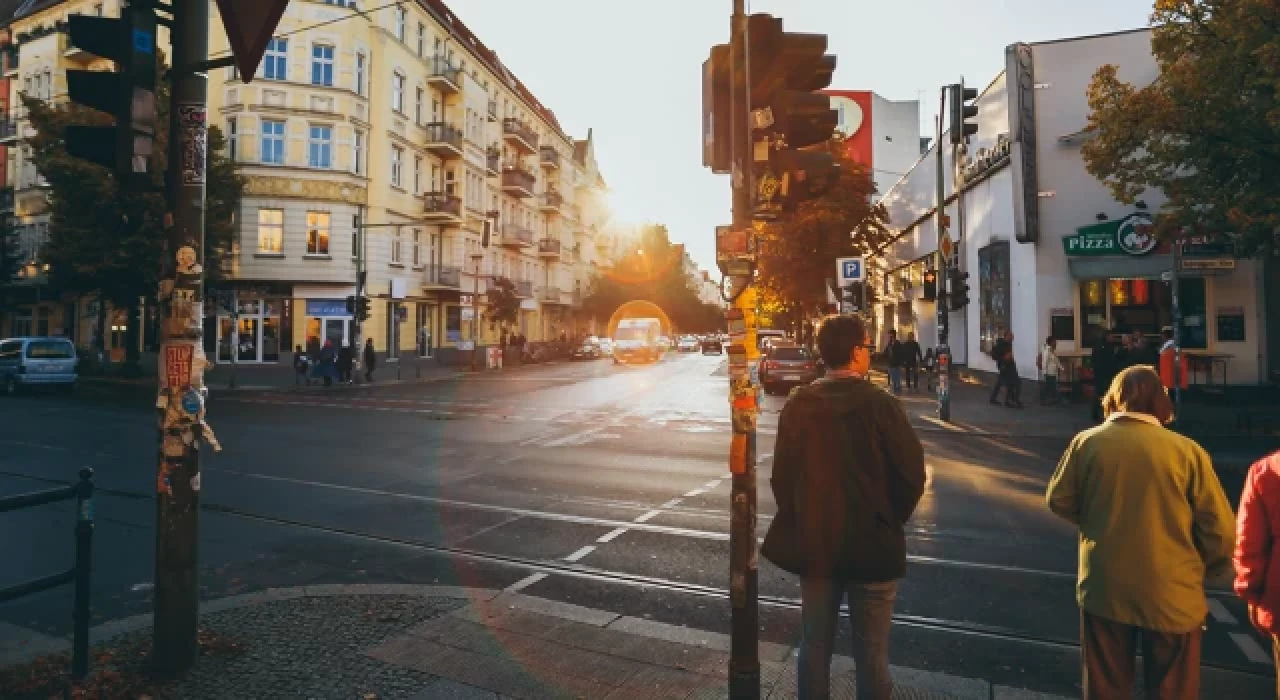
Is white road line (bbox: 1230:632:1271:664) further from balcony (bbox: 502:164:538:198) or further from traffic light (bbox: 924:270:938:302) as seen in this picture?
balcony (bbox: 502:164:538:198)

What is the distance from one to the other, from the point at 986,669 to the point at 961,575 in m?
1.77

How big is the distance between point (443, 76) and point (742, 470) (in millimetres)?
42694

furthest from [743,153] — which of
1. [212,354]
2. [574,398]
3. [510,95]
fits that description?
[510,95]

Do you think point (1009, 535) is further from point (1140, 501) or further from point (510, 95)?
point (510, 95)

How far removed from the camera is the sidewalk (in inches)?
151

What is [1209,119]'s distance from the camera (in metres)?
13.5

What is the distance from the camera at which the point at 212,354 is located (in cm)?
3350

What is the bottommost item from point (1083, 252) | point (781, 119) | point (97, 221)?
point (781, 119)

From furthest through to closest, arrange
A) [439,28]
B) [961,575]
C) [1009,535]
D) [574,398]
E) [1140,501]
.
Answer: [439,28] < [574,398] < [1009,535] < [961,575] < [1140,501]

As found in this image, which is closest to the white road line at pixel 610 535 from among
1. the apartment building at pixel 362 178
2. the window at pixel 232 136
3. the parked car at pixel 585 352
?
the apartment building at pixel 362 178

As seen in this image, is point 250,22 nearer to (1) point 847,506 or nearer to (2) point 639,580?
(1) point 847,506

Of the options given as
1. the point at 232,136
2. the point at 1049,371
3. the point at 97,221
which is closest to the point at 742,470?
the point at 1049,371

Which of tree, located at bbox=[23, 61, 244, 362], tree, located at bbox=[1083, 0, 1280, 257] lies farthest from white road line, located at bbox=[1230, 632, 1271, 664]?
tree, located at bbox=[23, 61, 244, 362]

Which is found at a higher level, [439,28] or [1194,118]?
[439,28]
